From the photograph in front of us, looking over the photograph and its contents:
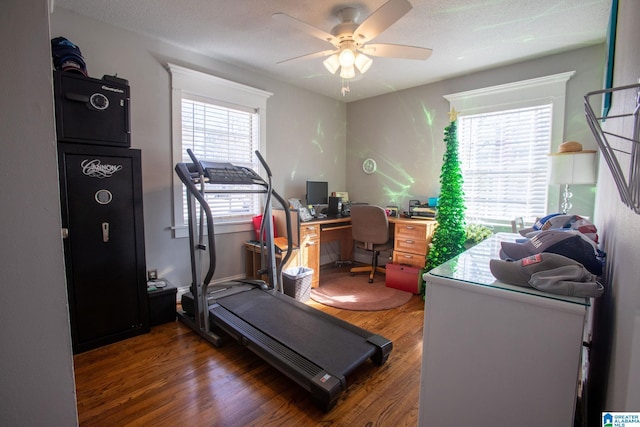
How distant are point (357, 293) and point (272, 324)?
1.47 metres

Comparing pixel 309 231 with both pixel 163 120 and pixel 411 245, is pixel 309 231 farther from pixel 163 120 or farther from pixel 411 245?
pixel 163 120

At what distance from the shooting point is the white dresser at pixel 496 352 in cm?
90

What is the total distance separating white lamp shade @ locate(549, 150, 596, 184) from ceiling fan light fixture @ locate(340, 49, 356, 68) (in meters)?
2.00

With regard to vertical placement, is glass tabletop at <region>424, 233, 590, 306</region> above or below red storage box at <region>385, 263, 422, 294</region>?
above

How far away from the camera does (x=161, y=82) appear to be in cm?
294

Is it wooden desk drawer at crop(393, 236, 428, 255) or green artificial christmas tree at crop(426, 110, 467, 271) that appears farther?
wooden desk drawer at crop(393, 236, 428, 255)

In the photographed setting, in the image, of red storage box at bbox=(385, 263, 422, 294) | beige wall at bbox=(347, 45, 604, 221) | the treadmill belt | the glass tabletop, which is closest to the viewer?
the glass tabletop

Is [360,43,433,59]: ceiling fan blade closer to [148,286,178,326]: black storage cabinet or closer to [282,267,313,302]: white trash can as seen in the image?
[282,267,313,302]: white trash can

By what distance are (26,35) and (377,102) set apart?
168 inches

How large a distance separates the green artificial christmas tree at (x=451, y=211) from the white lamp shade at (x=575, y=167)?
861 millimetres

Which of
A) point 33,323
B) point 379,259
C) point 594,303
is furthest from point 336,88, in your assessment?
point 33,323

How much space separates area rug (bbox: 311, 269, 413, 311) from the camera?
123 inches

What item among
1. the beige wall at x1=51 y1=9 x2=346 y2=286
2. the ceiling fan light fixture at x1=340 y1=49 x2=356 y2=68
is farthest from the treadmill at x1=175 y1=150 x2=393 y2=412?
the ceiling fan light fixture at x1=340 y1=49 x2=356 y2=68

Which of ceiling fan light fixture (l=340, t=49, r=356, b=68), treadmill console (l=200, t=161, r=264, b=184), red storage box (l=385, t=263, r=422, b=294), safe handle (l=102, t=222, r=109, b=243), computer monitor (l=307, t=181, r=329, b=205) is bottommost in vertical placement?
red storage box (l=385, t=263, r=422, b=294)
